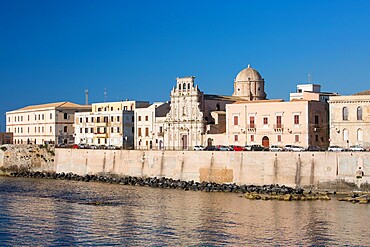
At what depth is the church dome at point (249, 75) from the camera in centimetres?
9462

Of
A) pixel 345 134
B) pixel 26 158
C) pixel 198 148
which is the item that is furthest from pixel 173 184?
pixel 26 158

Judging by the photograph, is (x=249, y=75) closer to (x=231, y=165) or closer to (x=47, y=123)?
(x=231, y=165)

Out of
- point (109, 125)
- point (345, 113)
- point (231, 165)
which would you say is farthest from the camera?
point (109, 125)

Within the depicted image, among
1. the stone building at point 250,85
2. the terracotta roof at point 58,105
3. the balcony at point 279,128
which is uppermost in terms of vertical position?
the stone building at point 250,85

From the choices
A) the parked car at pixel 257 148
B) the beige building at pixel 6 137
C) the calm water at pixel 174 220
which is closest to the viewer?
the calm water at pixel 174 220

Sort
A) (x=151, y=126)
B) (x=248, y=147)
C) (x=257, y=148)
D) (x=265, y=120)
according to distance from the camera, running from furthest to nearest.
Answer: (x=151, y=126)
(x=265, y=120)
(x=248, y=147)
(x=257, y=148)

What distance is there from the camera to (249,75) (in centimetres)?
9475

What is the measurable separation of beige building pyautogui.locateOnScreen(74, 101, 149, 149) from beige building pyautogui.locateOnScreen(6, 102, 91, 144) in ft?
12.8

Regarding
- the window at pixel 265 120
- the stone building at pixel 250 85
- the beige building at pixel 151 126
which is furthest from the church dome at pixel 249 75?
the window at pixel 265 120

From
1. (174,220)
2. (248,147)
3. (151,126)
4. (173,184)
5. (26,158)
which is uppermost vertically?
(151,126)

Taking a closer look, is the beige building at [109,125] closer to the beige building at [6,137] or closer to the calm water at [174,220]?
the beige building at [6,137]

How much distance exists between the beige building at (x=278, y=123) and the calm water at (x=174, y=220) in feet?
53.5

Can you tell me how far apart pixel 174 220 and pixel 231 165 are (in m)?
21.6

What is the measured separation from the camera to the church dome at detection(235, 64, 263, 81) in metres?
94.6
